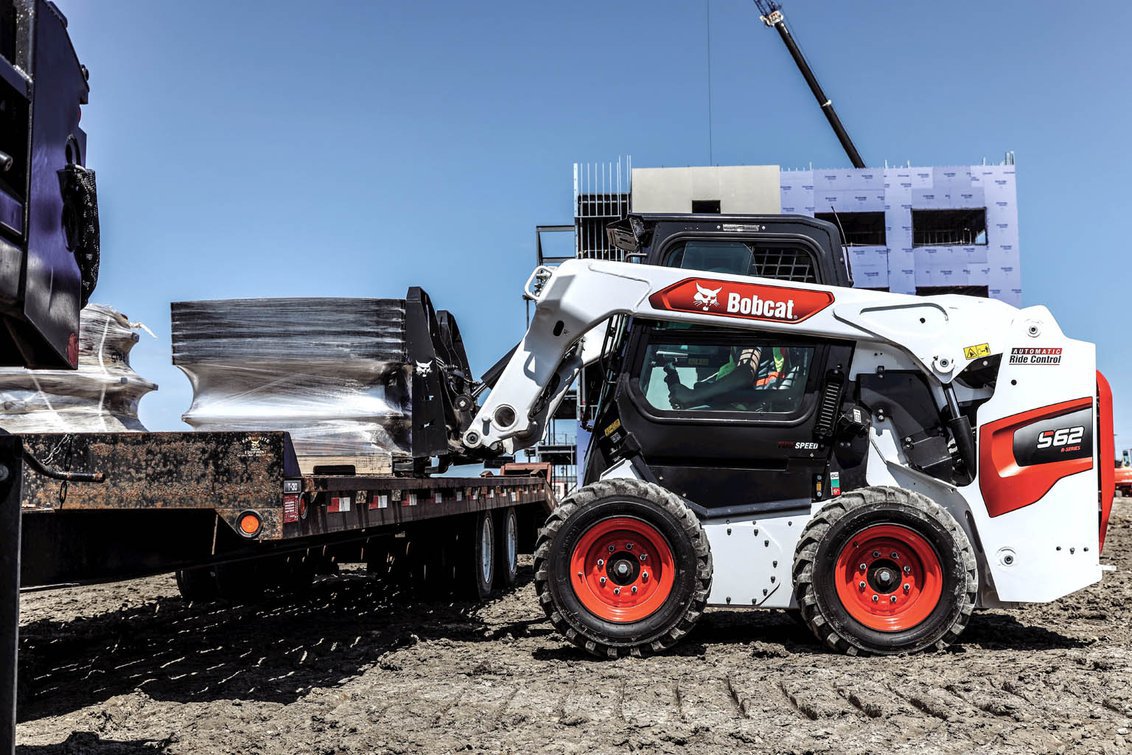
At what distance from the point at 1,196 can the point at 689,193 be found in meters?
35.5

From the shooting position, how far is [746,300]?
20.9 feet

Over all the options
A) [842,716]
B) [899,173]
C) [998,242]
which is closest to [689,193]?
[899,173]

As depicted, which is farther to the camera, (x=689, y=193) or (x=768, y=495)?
(x=689, y=193)

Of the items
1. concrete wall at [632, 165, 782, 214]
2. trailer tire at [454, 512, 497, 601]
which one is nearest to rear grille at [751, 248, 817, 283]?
trailer tire at [454, 512, 497, 601]

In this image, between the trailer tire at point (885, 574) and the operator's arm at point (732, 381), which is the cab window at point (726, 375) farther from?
the trailer tire at point (885, 574)

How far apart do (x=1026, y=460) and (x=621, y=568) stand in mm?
2657

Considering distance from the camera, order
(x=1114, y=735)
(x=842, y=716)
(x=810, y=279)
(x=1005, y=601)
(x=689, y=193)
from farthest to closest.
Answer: (x=689, y=193) < (x=810, y=279) < (x=1005, y=601) < (x=842, y=716) < (x=1114, y=735)

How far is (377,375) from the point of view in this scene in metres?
7.19

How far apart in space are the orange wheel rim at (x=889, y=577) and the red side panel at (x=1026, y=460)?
0.66m

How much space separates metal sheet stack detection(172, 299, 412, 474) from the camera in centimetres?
704

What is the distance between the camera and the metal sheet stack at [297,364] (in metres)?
7.04

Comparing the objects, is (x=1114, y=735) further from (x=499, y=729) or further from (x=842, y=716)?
(x=499, y=729)

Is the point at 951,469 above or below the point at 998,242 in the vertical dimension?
below

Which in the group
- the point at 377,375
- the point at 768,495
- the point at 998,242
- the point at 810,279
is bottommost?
the point at 768,495
